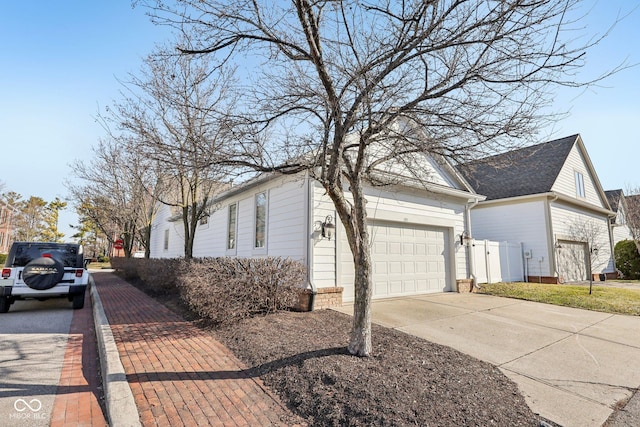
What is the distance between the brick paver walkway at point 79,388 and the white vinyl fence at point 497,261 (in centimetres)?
1098

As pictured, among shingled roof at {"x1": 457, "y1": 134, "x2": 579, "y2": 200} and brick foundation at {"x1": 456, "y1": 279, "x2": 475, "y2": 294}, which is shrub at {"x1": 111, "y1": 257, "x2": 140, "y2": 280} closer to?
brick foundation at {"x1": 456, "y1": 279, "x2": 475, "y2": 294}

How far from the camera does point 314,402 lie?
9.75ft

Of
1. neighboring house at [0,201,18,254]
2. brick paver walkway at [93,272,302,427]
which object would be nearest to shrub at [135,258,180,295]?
brick paver walkway at [93,272,302,427]

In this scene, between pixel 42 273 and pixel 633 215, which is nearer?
pixel 42 273

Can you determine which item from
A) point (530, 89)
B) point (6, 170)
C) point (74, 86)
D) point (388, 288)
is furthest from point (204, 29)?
point (6, 170)

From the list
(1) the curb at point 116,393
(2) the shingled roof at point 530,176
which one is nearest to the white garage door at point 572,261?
(2) the shingled roof at point 530,176

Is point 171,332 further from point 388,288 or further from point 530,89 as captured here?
point 530,89

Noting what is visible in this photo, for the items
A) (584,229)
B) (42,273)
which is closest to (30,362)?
(42,273)

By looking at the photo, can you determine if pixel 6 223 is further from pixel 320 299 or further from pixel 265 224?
pixel 320 299

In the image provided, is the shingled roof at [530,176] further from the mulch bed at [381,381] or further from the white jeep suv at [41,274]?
the white jeep suv at [41,274]

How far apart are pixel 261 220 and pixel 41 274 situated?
5.60m

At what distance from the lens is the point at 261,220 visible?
32.6 feet

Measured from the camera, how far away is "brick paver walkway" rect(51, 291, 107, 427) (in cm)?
298

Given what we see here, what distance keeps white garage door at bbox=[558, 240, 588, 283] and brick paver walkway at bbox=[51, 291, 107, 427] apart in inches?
654
